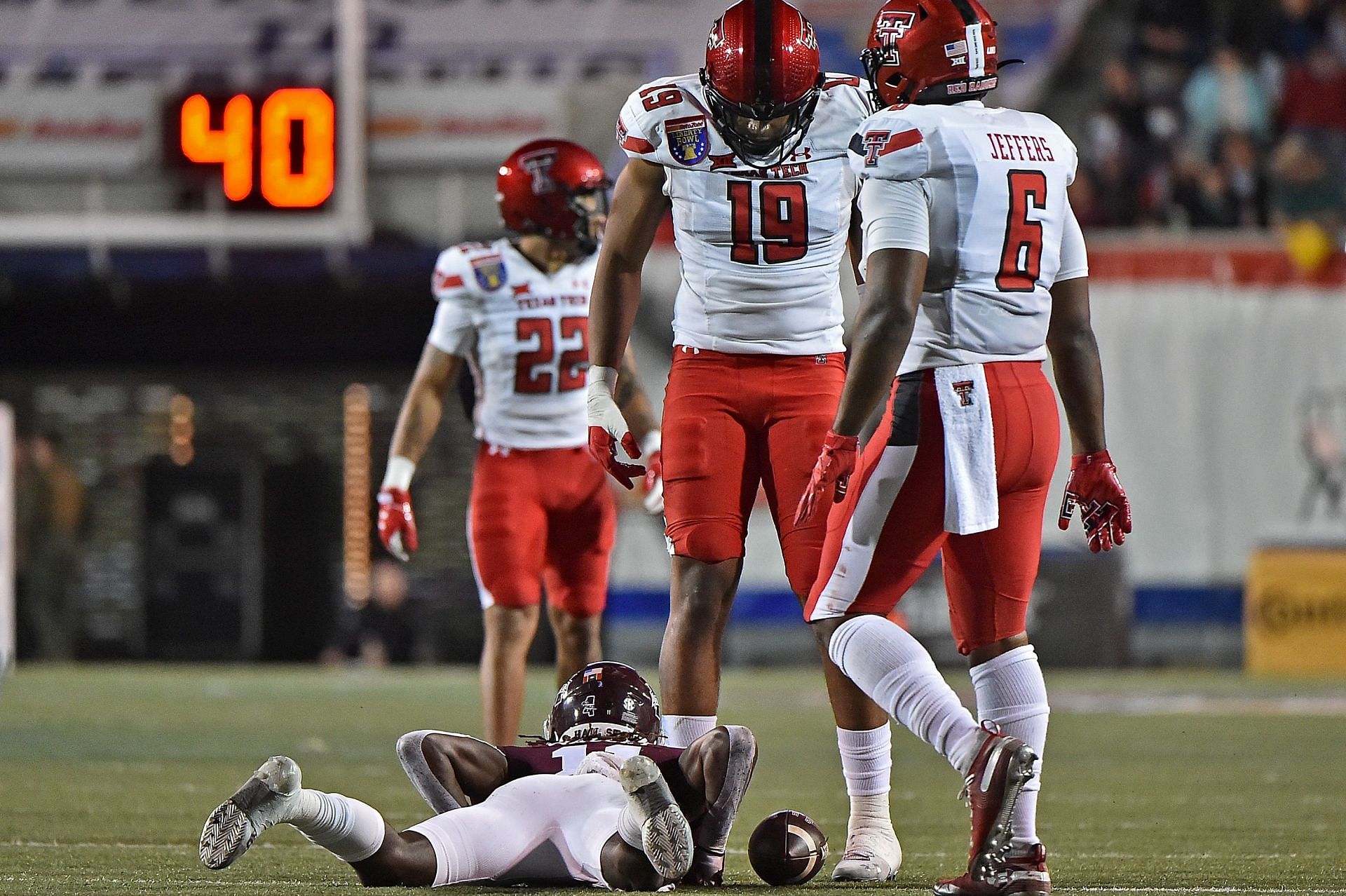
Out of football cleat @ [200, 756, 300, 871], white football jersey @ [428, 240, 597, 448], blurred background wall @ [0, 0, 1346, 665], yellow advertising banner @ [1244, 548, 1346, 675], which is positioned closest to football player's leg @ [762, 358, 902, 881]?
football cleat @ [200, 756, 300, 871]

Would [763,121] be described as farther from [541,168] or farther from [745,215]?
[541,168]

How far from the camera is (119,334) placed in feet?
59.6

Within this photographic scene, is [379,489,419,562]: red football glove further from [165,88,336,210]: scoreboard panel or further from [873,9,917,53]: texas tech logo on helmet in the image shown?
[165,88,336,210]: scoreboard panel

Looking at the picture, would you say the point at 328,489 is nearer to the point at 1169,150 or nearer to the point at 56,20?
the point at 56,20

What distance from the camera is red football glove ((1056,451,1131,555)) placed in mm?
4734

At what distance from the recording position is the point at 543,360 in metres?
7.00

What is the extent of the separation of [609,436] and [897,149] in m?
1.19

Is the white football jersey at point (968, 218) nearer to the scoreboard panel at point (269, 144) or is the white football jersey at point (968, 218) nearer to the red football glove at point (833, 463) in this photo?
the red football glove at point (833, 463)

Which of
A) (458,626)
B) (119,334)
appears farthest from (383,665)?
(119,334)

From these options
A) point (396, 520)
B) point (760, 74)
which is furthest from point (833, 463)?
point (396, 520)

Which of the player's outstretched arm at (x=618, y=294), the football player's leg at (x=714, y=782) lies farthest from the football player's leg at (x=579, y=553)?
the football player's leg at (x=714, y=782)

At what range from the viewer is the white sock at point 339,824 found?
4141mm

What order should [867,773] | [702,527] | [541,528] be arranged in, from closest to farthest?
[867,773]
[702,527]
[541,528]

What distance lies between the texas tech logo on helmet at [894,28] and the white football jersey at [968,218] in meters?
0.20
